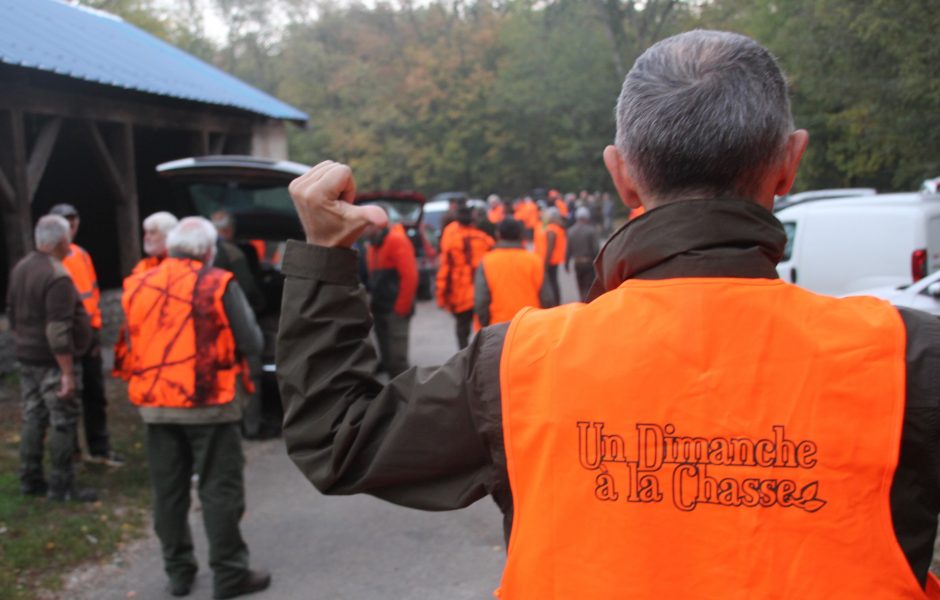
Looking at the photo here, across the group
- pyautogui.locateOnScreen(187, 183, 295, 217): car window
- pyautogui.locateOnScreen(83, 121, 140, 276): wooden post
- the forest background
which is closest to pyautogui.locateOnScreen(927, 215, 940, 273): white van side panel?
pyautogui.locateOnScreen(187, 183, 295, 217): car window

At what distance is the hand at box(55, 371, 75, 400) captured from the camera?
20.5 feet

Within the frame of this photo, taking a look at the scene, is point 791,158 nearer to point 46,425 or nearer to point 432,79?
point 46,425

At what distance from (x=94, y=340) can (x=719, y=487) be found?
7034 millimetres

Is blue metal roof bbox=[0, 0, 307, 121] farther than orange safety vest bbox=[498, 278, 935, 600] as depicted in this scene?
Yes

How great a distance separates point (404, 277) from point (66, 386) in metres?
4.08

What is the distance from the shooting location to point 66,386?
6.26 m

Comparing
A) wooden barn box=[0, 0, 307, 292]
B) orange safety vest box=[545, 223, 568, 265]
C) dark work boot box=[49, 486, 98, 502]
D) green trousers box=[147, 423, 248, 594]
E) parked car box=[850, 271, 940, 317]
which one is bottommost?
dark work boot box=[49, 486, 98, 502]

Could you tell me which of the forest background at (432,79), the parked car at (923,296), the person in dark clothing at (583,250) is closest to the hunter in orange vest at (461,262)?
the parked car at (923,296)

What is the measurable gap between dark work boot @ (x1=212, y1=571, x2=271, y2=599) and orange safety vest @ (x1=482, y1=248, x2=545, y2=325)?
321 cm

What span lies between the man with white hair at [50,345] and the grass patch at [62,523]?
244mm

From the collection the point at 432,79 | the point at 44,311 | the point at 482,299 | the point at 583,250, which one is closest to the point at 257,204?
the point at 482,299

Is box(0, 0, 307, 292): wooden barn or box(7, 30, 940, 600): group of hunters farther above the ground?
box(0, 0, 307, 292): wooden barn

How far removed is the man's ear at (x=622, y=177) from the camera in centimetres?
157

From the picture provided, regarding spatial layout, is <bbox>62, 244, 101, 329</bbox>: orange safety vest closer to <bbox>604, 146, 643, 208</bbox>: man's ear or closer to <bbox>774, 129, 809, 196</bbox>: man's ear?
<bbox>604, 146, 643, 208</bbox>: man's ear
